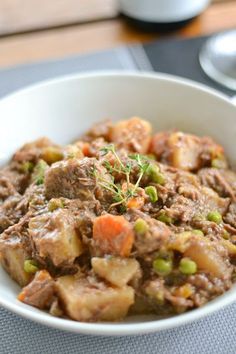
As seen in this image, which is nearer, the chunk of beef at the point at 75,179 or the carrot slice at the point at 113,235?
the carrot slice at the point at 113,235

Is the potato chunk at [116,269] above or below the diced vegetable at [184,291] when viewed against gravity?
above

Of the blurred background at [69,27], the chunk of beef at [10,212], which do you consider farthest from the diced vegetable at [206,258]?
the blurred background at [69,27]

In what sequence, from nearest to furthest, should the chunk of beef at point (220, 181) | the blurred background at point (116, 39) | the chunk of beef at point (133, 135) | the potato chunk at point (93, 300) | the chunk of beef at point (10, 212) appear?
the potato chunk at point (93, 300)
the chunk of beef at point (10, 212)
the chunk of beef at point (220, 181)
the chunk of beef at point (133, 135)
the blurred background at point (116, 39)

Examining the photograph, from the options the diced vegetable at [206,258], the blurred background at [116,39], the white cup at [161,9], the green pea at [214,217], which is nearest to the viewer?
the diced vegetable at [206,258]

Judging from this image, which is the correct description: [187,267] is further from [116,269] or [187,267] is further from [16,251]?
[16,251]

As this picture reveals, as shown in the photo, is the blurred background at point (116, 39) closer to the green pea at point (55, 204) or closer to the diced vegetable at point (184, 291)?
the green pea at point (55, 204)

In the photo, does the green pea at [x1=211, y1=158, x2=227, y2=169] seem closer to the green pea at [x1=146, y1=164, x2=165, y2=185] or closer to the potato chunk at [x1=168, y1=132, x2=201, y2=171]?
the potato chunk at [x1=168, y1=132, x2=201, y2=171]

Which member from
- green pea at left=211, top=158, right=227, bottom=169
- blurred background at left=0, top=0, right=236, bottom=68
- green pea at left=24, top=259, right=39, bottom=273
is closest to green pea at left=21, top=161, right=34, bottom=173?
green pea at left=24, top=259, right=39, bottom=273
